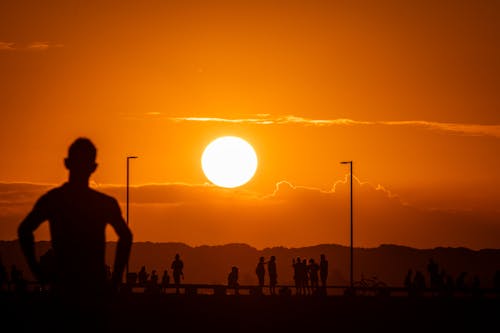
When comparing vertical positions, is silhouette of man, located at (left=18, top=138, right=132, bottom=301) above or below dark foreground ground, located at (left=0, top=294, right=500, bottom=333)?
above

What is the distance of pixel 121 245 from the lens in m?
8.35

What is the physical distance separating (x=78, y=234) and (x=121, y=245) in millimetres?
313

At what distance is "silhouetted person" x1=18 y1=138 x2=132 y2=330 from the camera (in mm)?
8367

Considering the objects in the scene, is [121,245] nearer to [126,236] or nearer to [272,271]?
[126,236]

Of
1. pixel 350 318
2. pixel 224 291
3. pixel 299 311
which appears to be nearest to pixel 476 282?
pixel 224 291

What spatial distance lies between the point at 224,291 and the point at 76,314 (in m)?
47.6

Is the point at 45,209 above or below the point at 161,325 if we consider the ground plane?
above

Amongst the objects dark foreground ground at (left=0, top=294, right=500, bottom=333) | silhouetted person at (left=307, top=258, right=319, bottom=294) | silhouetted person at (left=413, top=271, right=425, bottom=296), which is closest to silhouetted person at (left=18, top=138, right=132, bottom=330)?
dark foreground ground at (left=0, top=294, right=500, bottom=333)

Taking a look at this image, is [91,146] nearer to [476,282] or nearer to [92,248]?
[92,248]

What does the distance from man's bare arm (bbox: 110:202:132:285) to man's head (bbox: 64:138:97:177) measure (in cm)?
41

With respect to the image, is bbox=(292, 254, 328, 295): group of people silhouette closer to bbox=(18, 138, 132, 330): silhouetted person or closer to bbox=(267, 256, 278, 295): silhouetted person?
bbox=(267, 256, 278, 295): silhouetted person

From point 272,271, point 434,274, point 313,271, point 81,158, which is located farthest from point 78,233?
point 313,271

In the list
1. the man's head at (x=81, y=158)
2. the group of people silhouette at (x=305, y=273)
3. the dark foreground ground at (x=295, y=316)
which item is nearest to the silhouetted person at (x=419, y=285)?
the group of people silhouette at (x=305, y=273)

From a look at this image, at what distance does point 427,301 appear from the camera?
4406cm
